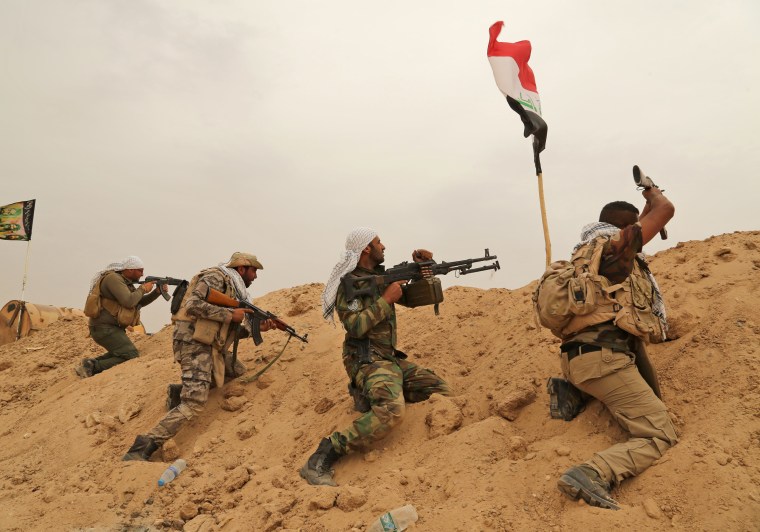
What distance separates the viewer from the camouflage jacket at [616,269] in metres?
3.20

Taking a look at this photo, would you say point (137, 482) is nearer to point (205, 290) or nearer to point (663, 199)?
point (205, 290)

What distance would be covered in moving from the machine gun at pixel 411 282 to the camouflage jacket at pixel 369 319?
0.20 feet

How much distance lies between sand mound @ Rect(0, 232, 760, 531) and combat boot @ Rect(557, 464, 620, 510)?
0.06 meters

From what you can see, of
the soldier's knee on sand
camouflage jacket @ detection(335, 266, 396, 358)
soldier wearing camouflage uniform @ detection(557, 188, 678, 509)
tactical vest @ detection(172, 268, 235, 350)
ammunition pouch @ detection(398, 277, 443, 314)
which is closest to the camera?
soldier wearing camouflage uniform @ detection(557, 188, 678, 509)

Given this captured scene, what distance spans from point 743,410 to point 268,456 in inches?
138

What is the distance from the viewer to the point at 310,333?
688 centimetres

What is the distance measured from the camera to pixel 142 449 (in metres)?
4.72

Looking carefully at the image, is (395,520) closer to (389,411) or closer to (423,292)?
(389,411)

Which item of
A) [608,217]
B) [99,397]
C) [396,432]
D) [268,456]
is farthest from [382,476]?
[99,397]

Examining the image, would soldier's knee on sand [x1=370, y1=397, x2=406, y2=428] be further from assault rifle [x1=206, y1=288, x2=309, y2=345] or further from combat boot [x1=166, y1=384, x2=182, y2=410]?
combat boot [x1=166, y1=384, x2=182, y2=410]

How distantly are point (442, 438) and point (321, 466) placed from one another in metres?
0.91

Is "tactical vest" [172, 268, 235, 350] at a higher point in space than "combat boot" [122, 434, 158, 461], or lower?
higher

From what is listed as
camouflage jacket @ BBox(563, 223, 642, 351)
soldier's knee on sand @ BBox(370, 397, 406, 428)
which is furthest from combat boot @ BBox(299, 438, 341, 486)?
camouflage jacket @ BBox(563, 223, 642, 351)

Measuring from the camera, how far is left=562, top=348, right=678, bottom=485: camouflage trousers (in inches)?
113
